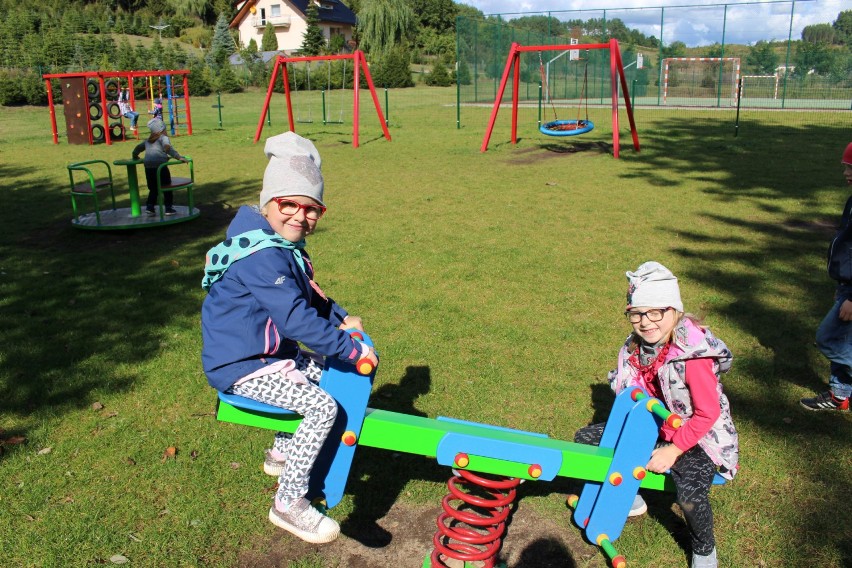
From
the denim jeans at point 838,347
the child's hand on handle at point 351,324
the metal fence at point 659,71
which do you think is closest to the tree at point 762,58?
the metal fence at point 659,71

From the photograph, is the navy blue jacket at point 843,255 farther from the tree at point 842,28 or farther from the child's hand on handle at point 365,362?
the tree at point 842,28

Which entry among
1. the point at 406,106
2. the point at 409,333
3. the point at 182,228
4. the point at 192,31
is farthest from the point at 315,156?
the point at 192,31

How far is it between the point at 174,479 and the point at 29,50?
137 ft

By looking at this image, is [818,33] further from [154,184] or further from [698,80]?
[154,184]

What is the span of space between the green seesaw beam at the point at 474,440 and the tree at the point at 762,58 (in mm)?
32186

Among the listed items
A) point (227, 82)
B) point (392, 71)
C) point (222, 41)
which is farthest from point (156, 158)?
point (222, 41)

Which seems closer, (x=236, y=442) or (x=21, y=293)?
(x=236, y=442)

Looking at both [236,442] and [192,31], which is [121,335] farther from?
[192,31]

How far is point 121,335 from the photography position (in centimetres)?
572

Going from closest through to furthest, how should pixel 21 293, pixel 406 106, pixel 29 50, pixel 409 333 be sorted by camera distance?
pixel 409 333, pixel 21 293, pixel 406 106, pixel 29 50

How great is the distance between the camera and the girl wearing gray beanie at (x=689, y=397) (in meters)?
2.98

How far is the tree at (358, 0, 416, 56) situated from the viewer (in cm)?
4828

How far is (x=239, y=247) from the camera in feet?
9.43

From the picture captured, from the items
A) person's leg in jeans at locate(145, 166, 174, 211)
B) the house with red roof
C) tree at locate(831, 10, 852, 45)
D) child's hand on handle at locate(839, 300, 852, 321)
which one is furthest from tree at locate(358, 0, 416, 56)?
child's hand on handle at locate(839, 300, 852, 321)
